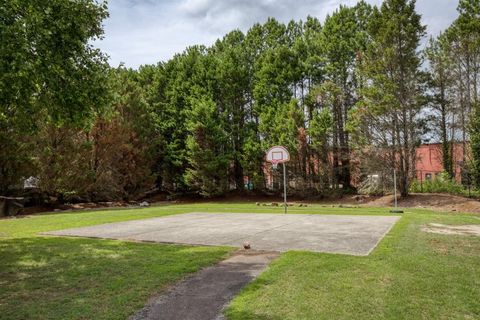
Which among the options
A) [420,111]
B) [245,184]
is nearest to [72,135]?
[245,184]

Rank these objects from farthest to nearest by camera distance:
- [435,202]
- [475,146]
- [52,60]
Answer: [475,146] < [435,202] < [52,60]

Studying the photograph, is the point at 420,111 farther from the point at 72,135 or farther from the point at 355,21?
→ the point at 72,135

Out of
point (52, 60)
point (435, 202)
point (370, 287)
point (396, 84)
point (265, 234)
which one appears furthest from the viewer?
point (396, 84)

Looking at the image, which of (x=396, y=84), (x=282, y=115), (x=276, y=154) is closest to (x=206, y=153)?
(x=282, y=115)

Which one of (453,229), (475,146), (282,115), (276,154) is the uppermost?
(282,115)

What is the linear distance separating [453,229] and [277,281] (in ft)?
21.8

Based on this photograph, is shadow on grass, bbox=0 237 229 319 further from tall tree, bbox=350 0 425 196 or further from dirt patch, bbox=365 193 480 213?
tall tree, bbox=350 0 425 196

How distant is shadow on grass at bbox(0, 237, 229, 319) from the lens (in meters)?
4.27

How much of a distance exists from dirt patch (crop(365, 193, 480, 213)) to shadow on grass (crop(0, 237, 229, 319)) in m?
16.1

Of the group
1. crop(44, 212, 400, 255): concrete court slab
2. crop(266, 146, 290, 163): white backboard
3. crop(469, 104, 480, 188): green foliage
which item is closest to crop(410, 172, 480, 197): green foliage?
crop(469, 104, 480, 188): green foliage

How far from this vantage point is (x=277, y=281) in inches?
200

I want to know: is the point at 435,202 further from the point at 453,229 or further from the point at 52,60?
the point at 52,60

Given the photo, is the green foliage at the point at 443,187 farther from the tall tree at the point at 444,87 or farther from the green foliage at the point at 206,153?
the green foliage at the point at 206,153

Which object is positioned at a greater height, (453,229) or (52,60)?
(52,60)
